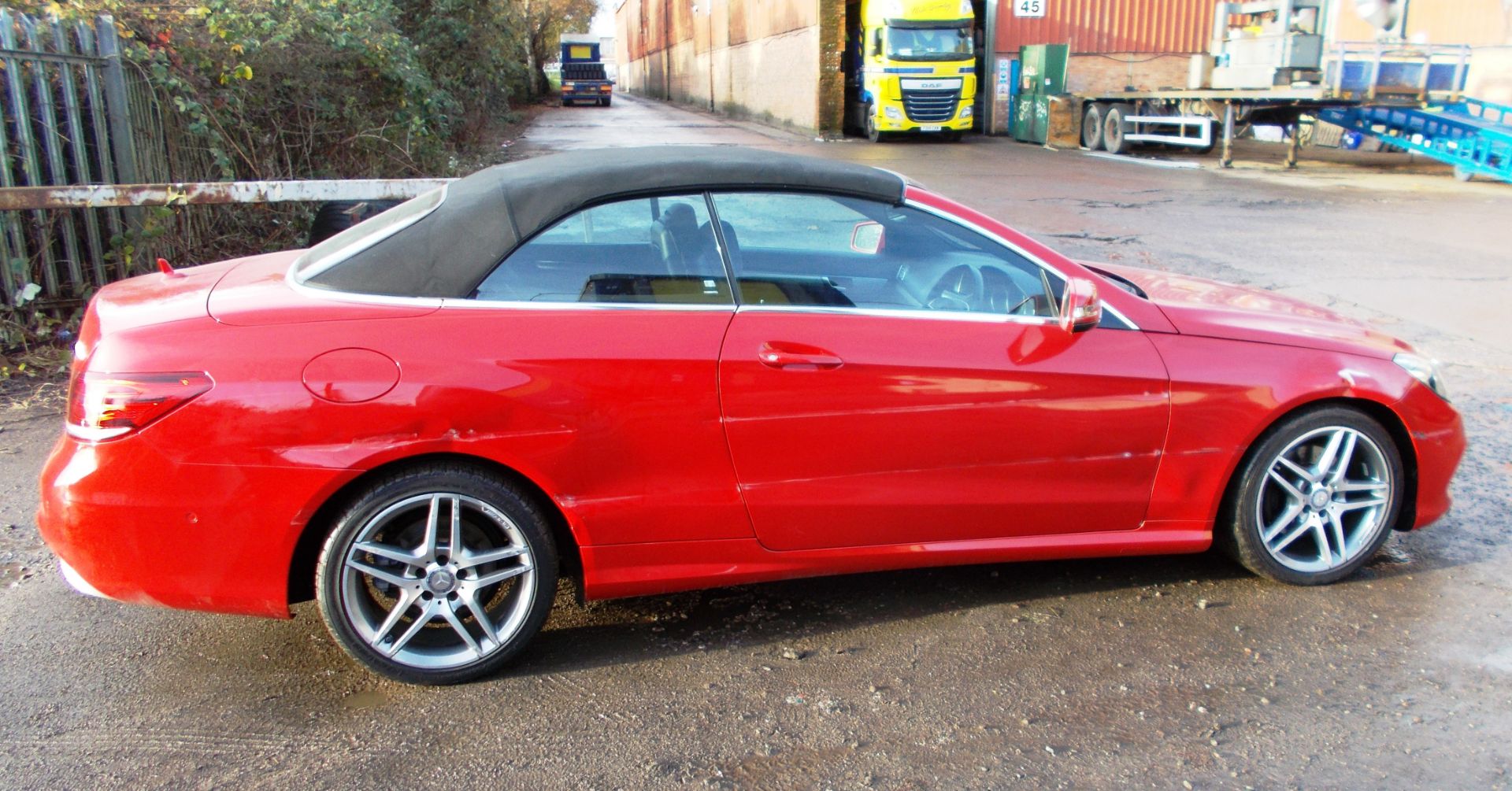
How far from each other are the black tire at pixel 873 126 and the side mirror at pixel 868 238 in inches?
882

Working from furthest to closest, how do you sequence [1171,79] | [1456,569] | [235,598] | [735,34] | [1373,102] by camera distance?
[735,34]
[1171,79]
[1373,102]
[1456,569]
[235,598]

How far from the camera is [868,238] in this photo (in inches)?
144

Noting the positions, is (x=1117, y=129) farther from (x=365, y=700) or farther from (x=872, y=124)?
(x=365, y=700)

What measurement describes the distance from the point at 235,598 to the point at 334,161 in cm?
703

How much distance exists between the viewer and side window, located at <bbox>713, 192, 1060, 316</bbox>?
350 cm

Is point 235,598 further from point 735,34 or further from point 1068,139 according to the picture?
point 735,34

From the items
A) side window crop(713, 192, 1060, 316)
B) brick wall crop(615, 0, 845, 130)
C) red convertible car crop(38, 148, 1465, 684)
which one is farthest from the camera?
brick wall crop(615, 0, 845, 130)

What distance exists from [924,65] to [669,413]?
22662mm

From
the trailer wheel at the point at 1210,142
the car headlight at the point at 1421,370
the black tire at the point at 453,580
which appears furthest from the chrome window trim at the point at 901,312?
the trailer wheel at the point at 1210,142

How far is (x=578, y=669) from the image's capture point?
11.0ft

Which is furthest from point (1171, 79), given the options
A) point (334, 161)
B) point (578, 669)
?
point (578, 669)

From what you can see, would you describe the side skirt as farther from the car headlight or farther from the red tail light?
the red tail light

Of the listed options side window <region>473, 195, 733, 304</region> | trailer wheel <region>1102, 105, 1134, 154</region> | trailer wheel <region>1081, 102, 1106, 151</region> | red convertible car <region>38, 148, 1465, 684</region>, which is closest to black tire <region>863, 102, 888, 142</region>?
trailer wheel <region>1081, 102, 1106, 151</region>

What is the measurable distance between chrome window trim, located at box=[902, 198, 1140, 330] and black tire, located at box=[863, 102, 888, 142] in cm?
2236
